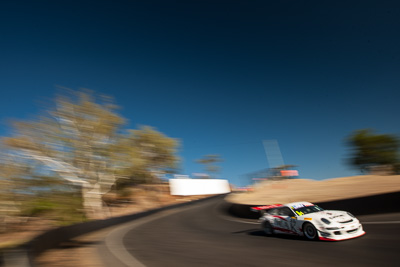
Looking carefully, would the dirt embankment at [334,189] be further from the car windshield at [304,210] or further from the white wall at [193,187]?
the white wall at [193,187]

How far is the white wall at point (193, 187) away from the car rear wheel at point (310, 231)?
37.6 metres

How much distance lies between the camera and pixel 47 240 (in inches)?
361

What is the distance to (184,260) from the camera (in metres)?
6.67

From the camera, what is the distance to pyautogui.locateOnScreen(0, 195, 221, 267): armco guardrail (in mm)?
4875

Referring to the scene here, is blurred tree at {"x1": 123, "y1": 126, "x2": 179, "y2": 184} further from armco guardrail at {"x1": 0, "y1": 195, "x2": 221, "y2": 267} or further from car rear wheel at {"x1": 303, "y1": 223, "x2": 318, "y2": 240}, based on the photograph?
car rear wheel at {"x1": 303, "y1": 223, "x2": 318, "y2": 240}

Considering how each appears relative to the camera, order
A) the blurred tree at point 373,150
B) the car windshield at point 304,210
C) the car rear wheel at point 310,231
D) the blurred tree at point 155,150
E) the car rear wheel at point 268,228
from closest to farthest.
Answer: the car rear wheel at point 310,231 → the car windshield at point 304,210 → the car rear wheel at point 268,228 → the blurred tree at point 373,150 → the blurred tree at point 155,150

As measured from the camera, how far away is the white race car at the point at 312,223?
23.0ft

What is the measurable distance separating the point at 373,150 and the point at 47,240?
146ft

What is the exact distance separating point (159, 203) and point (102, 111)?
733 inches

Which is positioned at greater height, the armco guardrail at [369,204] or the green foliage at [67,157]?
the green foliage at [67,157]

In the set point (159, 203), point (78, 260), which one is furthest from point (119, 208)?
point (78, 260)

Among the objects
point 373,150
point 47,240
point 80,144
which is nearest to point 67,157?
point 80,144

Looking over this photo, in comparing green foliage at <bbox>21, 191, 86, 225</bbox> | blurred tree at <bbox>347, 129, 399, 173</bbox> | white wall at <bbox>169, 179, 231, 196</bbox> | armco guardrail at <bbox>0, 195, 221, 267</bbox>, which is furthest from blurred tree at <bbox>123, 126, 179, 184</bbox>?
blurred tree at <bbox>347, 129, 399, 173</bbox>

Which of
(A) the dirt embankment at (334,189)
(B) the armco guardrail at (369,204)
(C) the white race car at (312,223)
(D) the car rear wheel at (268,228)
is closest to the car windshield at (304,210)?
(C) the white race car at (312,223)
